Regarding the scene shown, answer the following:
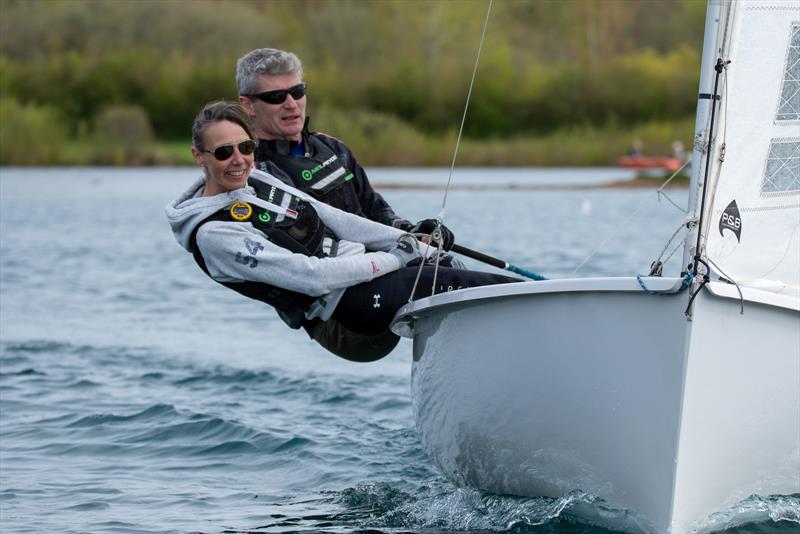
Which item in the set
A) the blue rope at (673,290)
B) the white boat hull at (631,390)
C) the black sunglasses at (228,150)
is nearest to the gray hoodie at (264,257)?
the black sunglasses at (228,150)

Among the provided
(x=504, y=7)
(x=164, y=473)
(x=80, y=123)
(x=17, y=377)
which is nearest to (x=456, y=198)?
(x=80, y=123)

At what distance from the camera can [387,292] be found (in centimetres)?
536

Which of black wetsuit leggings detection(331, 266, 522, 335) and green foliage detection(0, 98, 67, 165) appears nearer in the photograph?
black wetsuit leggings detection(331, 266, 522, 335)

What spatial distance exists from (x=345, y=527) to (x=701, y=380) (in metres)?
1.89

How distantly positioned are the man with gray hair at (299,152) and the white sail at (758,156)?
3.95 feet

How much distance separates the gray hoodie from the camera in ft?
16.7

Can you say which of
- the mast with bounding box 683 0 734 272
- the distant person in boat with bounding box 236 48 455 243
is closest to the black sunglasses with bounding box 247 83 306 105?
the distant person in boat with bounding box 236 48 455 243

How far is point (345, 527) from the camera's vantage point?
225 inches

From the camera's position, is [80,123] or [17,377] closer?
[17,377]

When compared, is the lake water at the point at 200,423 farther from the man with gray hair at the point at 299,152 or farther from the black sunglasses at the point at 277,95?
the black sunglasses at the point at 277,95

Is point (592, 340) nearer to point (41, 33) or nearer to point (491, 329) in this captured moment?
point (491, 329)

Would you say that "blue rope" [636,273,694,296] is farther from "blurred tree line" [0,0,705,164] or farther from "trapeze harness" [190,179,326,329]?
"blurred tree line" [0,0,705,164]

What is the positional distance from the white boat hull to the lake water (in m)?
0.23

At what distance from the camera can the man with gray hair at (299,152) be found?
5465 mm
